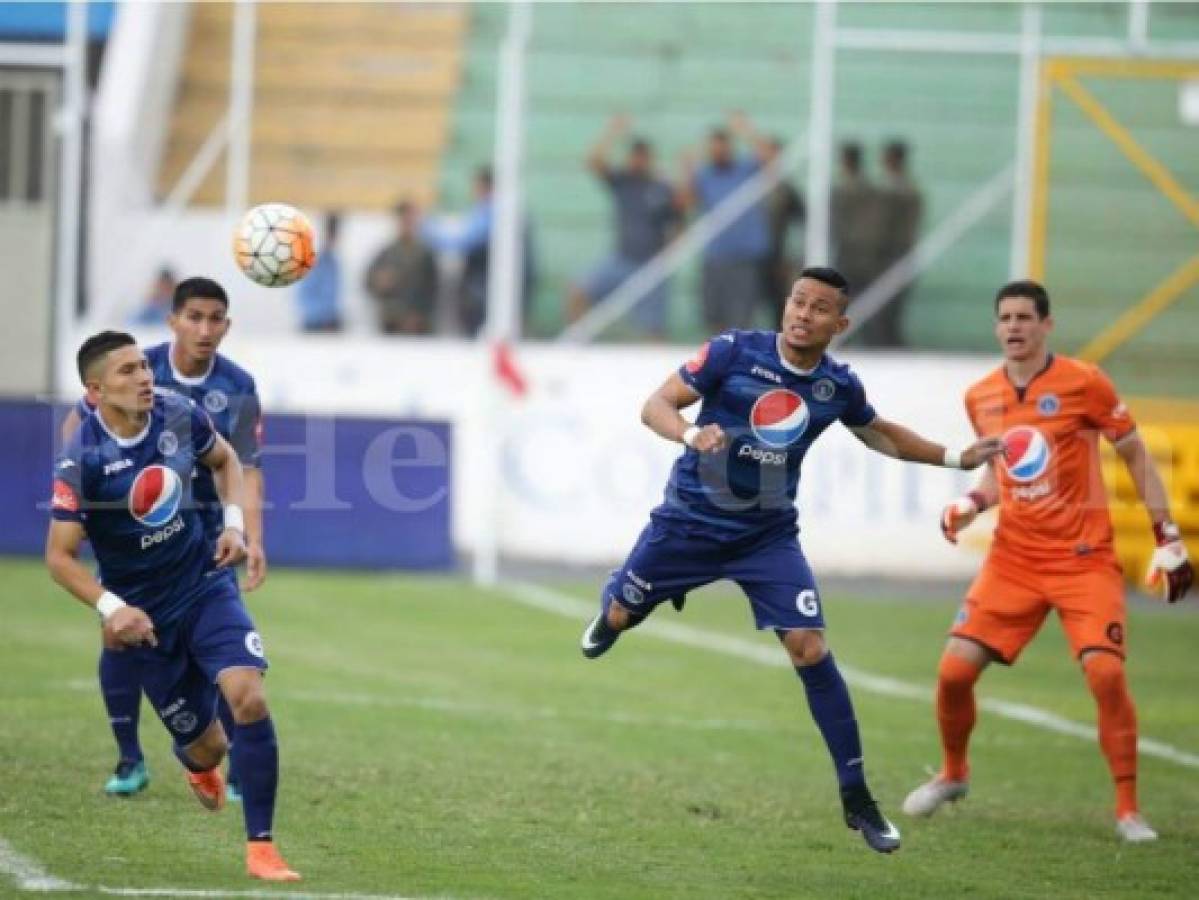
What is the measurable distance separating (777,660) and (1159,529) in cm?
652

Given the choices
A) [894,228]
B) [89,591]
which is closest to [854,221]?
[894,228]

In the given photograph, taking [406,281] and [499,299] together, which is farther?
[406,281]

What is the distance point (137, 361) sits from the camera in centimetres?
949

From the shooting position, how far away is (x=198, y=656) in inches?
380

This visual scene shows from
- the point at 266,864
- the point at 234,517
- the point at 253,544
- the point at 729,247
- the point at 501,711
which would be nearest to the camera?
the point at 266,864

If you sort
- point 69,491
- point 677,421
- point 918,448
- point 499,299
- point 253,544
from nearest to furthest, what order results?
point 69,491
point 677,421
point 253,544
point 918,448
point 499,299

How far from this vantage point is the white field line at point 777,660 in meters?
14.4

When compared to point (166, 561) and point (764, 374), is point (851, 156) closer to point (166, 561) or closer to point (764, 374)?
point (764, 374)

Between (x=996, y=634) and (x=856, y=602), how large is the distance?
1001 cm

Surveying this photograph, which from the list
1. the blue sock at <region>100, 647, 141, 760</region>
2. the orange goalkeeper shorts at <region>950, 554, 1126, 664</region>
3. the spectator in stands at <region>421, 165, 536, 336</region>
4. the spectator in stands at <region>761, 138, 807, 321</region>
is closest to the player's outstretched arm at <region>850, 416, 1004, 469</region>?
the orange goalkeeper shorts at <region>950, 554, 1126, 664</region>

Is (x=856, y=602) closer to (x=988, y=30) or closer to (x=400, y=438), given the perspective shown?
(x=400, y=438)

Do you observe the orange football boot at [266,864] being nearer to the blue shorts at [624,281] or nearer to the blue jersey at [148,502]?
the blue jersey at [148,502]

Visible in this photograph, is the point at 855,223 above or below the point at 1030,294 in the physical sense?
above

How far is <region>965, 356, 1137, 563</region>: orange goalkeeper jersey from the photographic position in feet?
38.1
